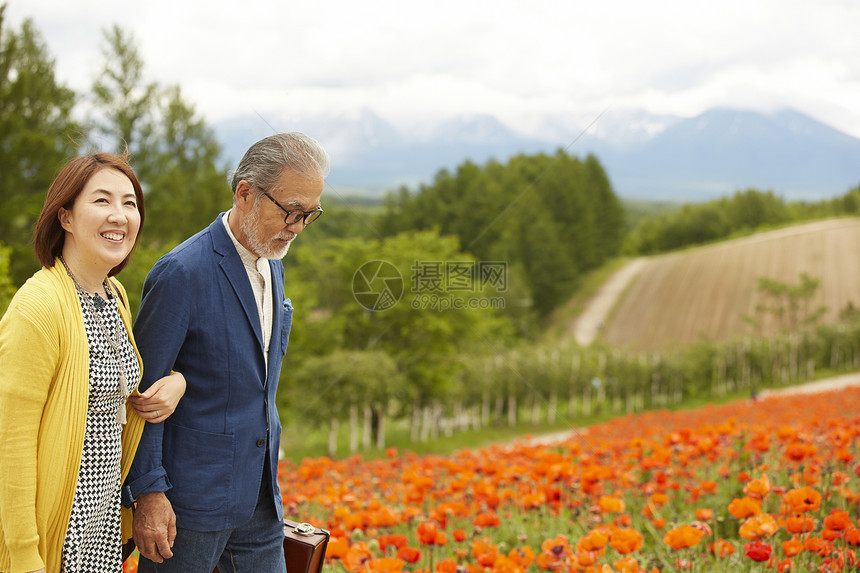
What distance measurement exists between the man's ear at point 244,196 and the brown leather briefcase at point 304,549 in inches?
48.4

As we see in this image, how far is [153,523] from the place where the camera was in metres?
1.95

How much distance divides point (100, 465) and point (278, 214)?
92 cm

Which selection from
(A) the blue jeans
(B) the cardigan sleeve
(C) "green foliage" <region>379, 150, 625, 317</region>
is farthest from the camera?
(C) "green foliage" <region>379, 150, 625, 317</region>

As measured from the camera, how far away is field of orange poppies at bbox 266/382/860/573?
8.43ft

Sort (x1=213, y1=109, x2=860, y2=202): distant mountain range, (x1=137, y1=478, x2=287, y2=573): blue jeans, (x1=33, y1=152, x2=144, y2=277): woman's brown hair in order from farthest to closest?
(x1=213, y1=109, x2=860, y2=202): distant mountain range
(x1=137, y1=478, x2=287, y2=573): blue jeans
(x1=33, y1=152, x2=144, y2=277): woman's brown hair

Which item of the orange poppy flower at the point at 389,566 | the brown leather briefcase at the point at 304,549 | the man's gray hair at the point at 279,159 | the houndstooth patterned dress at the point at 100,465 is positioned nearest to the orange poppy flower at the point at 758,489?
the orange poppy flower at the point at 389,566

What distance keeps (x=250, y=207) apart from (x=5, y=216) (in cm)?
1894

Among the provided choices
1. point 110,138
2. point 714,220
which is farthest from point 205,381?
point 714,220

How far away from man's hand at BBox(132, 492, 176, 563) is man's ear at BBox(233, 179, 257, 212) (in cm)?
95

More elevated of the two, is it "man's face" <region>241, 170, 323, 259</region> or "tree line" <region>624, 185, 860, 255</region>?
"tree line" <region>624, 185, 860, 255</region>

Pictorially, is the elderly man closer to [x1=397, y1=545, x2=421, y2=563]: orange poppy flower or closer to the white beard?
the white beard

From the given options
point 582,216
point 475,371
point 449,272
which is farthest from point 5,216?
point 582,216

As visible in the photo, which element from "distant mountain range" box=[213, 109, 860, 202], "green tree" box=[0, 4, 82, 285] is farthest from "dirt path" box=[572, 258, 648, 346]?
"green tree" box=[0, 4, 82, 285]

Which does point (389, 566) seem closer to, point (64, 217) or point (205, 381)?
point (205, 381)
